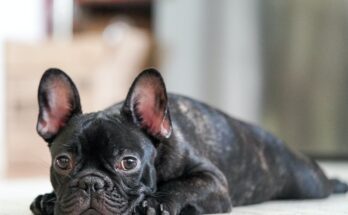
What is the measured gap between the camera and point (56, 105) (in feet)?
7.95

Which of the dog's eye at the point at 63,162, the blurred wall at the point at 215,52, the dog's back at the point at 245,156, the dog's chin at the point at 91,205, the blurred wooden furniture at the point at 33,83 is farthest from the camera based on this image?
the blurred wall at the point at 215,52

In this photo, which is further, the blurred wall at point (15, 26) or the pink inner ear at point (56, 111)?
the blurred wall at point (15, 26)

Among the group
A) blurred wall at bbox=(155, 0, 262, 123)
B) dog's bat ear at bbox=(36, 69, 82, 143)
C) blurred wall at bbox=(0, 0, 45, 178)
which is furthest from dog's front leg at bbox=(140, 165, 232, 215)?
blurred wall at bbox=(155, 0, 262, 123)

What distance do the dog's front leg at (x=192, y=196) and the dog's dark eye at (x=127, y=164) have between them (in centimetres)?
10

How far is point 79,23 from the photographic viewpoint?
7320mm

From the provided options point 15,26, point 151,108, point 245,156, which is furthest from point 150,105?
point 15,26

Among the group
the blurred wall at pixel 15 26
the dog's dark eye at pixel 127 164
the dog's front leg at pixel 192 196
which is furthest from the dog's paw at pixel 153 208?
the blurred wall at pixel 15 26

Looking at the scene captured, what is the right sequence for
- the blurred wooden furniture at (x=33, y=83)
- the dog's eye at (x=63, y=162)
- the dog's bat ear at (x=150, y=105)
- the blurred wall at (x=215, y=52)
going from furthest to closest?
the blurred wall at (x=215, y=52)
the blurred wooden furniture at (x=33, y=83)
the dog's bat ear at (x=150, y=105)
the dog's eye at (x=63, y=162)

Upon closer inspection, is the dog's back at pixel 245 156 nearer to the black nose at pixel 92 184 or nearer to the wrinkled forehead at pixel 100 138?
the wrinkled forehead at pixel 100 138

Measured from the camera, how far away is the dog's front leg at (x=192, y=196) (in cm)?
223

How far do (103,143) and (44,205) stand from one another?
38 centimetres

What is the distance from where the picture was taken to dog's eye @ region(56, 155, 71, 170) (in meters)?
2.22

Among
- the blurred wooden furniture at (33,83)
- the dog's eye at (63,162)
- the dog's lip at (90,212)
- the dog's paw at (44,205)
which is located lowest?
the blurred wooden furniture at (33,83)

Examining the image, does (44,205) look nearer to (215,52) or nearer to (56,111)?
(56,111)
